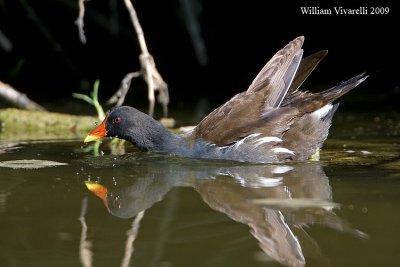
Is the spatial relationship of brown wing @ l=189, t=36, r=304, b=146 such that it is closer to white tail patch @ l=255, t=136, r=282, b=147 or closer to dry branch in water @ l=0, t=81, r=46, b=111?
white tail patch @ l=255, t=136, r=282, b=147

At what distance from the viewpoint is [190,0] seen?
9648mm

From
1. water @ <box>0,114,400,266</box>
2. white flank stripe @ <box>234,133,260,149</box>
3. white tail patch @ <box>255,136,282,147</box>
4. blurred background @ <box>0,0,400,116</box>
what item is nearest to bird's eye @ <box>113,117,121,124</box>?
water @ <box>0,114,400,266</box>

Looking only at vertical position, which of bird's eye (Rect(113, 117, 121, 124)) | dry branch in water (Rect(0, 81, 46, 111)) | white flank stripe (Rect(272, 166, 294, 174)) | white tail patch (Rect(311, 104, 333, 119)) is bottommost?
white flank stripe (Rect(272, 166, 294, 174))

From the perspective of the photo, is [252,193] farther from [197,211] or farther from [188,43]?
[188,43]

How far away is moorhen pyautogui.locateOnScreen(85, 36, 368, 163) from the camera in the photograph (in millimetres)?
5953

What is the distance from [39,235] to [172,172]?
1.98 m

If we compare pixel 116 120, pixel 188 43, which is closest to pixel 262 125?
pixel 116 120

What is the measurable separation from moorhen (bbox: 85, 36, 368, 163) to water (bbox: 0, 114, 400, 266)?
0.16 metres

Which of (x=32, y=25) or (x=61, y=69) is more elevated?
(x=32, y=25)

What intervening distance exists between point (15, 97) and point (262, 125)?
3.32 meters

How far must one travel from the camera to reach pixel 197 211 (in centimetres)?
409

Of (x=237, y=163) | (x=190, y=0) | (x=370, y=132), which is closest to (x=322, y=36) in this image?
(x=190, y=0)

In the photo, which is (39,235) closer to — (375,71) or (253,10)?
(375,71)

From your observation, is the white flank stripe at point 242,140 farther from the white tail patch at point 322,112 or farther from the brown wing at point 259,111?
the white tail patch at point 322,112
